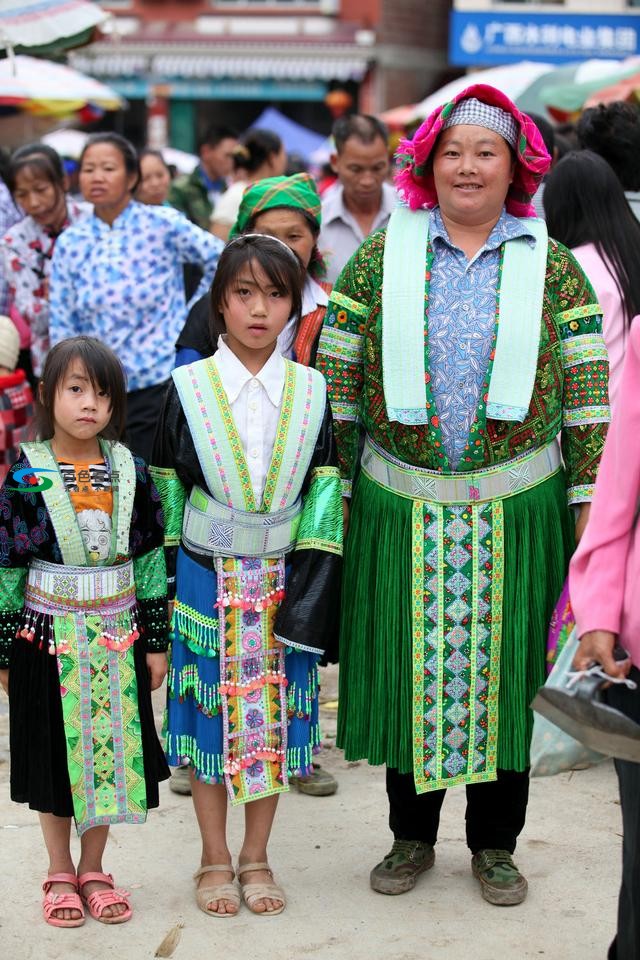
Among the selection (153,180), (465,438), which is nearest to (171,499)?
(465,438)

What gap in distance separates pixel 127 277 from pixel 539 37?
70.5ft

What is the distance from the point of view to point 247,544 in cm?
322

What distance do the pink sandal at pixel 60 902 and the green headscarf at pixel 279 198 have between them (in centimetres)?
185

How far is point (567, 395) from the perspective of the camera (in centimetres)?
327

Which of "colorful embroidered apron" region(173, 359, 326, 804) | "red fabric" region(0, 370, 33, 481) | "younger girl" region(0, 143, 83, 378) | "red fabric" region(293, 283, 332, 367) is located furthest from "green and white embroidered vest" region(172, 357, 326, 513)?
"younger girl" region(0, 143, 83, 378)

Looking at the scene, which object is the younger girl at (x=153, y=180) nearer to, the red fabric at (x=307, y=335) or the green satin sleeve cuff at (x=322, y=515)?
the red fabric at (x=307, y=335)

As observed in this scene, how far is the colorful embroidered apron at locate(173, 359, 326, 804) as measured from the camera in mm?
3193

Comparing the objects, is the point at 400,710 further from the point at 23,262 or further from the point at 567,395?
the point at 23,262

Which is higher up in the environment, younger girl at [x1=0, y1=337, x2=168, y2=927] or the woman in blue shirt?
the woman in blue shirt

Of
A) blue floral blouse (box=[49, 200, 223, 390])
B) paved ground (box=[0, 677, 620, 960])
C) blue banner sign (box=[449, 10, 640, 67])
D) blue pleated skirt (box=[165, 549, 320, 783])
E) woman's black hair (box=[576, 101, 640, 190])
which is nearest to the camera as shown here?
paved ground (box=[0, 677, 620, 960])

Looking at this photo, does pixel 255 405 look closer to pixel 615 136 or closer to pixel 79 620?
pixel 79 620

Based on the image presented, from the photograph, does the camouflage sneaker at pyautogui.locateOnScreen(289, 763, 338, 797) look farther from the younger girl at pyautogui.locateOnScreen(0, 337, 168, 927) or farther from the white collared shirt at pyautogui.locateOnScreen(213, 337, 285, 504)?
the white collared shirt at pyautogui.locateOnScreen(213, 337, 285, 504)

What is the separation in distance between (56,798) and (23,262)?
3309mm

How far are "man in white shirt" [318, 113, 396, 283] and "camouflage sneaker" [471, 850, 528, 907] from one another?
2.77 metres
